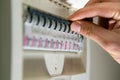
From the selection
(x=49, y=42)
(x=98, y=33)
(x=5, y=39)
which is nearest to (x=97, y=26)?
(x=98, y=33)

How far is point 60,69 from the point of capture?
654 millimetres

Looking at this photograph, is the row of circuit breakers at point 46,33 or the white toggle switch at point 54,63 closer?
the row of circuit breakers at point 46,33

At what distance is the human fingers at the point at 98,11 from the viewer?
1.77 feet

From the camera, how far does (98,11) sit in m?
0.55

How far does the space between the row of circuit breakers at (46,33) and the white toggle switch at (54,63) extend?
0.02 meters

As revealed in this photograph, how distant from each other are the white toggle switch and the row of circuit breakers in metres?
0.02

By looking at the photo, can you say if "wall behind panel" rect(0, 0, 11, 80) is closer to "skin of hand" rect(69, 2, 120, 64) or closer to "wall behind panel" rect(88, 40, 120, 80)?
"skin of hand" rect(69, 2, 120, 64)

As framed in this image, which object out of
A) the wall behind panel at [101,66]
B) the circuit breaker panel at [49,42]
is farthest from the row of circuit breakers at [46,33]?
the wall behind panel at [101,66]

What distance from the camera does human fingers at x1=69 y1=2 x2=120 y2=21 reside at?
541 mm

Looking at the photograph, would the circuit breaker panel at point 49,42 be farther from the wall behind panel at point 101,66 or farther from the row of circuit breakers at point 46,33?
the wall behind panel at point 101,66

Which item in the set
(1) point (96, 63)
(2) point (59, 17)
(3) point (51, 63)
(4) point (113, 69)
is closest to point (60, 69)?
(3) point (51, 63)

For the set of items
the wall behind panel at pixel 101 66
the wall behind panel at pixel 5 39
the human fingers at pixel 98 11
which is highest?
the human fingers at pixel 98 11

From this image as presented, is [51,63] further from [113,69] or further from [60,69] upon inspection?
[113,69]

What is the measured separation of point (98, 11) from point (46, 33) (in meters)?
0.14
